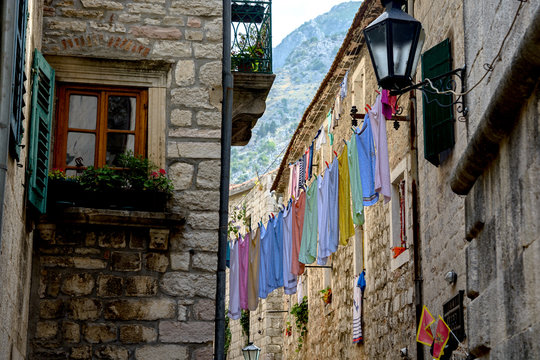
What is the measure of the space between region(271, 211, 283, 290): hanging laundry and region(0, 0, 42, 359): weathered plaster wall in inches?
262

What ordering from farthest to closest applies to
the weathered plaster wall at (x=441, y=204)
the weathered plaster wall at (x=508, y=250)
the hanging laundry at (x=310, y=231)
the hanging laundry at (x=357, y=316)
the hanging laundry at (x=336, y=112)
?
1. the hanging laundry at (x=336, y=112)
2. the hanging laundry at (x=357, y=316)
3. the hanging laundry at (x=310, y=231)
4. the weathered plaster wall at (x=441, y=204)
5. the weathered plaster wall at (x=508, y=250)

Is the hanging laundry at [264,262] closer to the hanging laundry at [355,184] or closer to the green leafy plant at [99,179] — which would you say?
the hanging laundry at [355,184]

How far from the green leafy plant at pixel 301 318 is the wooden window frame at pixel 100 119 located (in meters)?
11.6

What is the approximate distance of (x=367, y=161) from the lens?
11.0m

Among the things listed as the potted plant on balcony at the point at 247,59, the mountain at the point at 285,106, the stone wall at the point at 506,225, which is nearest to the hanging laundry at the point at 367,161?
the potted plant on balcony at the point at 247,59

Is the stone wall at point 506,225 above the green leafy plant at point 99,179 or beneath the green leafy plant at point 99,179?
beneath

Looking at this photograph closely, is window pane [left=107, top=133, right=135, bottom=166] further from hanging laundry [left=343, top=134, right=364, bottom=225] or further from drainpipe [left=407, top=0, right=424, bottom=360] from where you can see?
drainpipe [left=407, top=0, right=424, bottom=360]

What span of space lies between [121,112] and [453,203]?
365 centimetres

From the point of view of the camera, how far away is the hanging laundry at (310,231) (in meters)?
12.7

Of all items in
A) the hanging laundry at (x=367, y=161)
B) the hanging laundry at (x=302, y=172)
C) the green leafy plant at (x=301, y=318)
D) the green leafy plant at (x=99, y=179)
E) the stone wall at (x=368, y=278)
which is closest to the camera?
the green leafy plant at (x=99, y=179)

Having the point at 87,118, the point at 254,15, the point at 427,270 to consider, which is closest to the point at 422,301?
the point at 427,270

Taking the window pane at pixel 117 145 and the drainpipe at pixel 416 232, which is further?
the drainpipe at pixel 416 232

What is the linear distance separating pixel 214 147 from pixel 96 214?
1.35 meters

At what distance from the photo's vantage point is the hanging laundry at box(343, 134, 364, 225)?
10.8 metres
